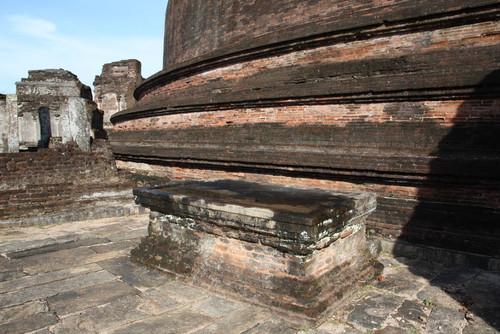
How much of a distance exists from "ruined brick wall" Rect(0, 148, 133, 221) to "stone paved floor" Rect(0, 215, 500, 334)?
2.10 metres

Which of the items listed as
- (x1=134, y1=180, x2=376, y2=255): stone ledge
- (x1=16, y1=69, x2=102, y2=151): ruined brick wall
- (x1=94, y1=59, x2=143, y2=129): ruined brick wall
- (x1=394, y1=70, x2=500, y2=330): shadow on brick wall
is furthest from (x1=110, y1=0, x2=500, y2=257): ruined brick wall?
(x1=94, y1=59, x2=143, y2=129): ruined brick wall

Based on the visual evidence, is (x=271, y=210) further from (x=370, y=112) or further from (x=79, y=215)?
(x=79, y=215)

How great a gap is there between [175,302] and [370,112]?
12.3 feet

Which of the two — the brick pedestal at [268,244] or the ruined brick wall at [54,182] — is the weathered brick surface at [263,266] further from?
the ruined brick wall at [54,182]

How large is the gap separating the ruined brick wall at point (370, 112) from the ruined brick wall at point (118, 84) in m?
10.4

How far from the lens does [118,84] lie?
17.8 metres

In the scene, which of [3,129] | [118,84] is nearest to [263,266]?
[3,129]

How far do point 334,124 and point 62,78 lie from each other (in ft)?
34.2

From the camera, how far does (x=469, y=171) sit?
425 centimetres

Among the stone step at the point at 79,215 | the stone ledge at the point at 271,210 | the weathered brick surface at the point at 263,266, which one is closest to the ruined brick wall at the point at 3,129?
the stone step at the point at 79,215

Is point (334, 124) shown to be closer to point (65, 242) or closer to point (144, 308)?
point (144, 308)

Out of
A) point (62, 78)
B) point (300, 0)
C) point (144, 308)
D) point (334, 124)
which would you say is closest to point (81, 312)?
point (144, 308)

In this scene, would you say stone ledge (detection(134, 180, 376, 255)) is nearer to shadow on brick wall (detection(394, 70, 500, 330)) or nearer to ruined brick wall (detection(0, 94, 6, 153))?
shadow on brick wall (detection(394, 70, 500, 330))

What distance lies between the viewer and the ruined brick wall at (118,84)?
17391mm
